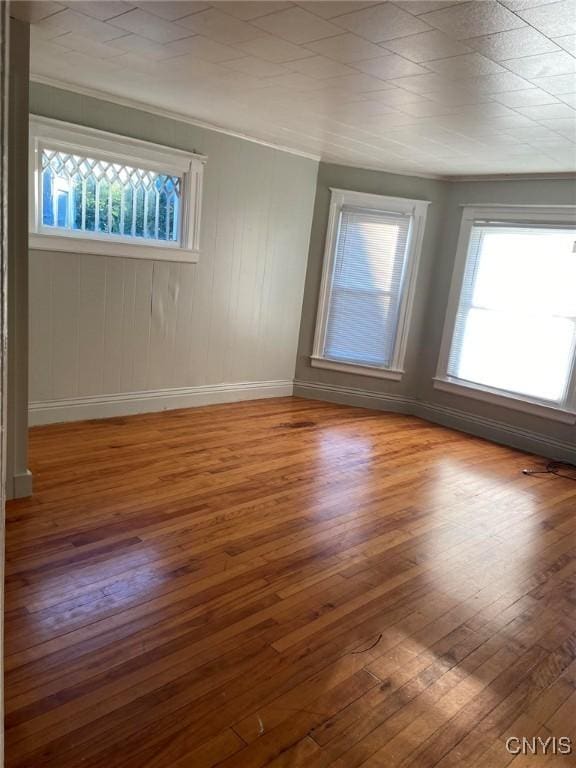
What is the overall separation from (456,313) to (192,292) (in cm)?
256

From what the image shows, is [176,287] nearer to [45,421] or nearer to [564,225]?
[45,421]

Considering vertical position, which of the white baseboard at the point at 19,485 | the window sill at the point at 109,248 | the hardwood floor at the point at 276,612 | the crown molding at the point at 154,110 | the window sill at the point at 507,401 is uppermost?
the crown molding at the point at 154,110

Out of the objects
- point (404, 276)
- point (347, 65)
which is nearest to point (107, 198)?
point (347, 65)

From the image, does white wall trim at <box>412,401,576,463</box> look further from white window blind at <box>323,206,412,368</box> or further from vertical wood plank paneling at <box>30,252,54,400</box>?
vertical wood plank paneling at <box>30,252,54,400</box>

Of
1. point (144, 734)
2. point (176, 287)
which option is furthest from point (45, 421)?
point (144, 734)

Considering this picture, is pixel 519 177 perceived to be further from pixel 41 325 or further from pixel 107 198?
pixel 41 325

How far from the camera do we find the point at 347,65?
2.71 meters

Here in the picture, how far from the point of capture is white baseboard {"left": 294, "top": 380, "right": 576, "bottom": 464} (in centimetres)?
486

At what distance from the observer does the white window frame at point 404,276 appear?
550cm

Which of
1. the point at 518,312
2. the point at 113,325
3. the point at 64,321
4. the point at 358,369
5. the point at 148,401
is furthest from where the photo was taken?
the point at 358,369

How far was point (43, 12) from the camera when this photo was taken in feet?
8.15

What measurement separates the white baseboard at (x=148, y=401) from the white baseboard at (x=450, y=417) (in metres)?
0.42

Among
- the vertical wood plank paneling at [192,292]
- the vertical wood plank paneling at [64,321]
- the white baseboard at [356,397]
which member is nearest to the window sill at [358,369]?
the white baseboard at [356,397]

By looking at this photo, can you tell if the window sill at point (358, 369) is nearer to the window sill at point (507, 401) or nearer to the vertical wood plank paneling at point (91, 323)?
the window sill at point (507, 401)
